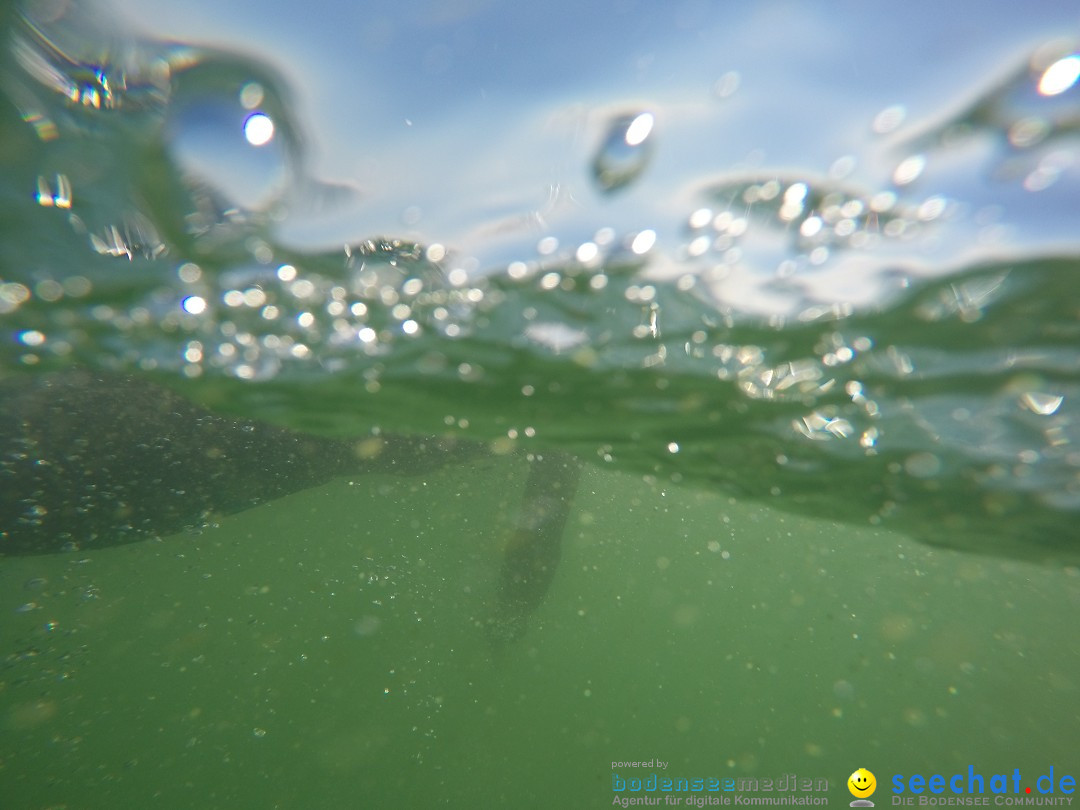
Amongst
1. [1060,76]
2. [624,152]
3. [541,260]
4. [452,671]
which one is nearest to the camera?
[1060,76]

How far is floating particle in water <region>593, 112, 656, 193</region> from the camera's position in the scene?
4.32m

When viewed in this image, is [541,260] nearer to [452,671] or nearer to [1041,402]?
[1041,402]

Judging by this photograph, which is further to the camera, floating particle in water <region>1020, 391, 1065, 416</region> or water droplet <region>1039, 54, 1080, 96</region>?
floating particle in water <region>1020, 391, 1065, 416</region>

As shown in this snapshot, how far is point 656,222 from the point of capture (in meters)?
5.23

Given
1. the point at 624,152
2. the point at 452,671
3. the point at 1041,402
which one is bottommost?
the point at 452,671

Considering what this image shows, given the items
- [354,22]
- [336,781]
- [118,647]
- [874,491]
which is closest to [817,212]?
[354,22]

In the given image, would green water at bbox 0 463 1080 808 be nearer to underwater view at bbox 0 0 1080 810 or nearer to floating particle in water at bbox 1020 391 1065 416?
underwater view at bbox 0 0 1080 810

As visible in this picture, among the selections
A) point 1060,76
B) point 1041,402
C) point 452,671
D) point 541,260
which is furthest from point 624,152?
point 452,671

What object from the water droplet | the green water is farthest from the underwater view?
the green water

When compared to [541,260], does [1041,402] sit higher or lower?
lower

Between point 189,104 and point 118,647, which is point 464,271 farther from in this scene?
point 118,647

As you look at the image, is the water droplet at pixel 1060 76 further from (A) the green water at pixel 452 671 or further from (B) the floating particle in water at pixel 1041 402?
(A) the green water at pixel 452 671

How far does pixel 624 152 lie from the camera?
4.55 meters

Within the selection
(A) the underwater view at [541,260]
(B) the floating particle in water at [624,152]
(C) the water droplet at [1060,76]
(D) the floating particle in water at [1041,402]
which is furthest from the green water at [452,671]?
(C) the water droplet at [1060,76]
